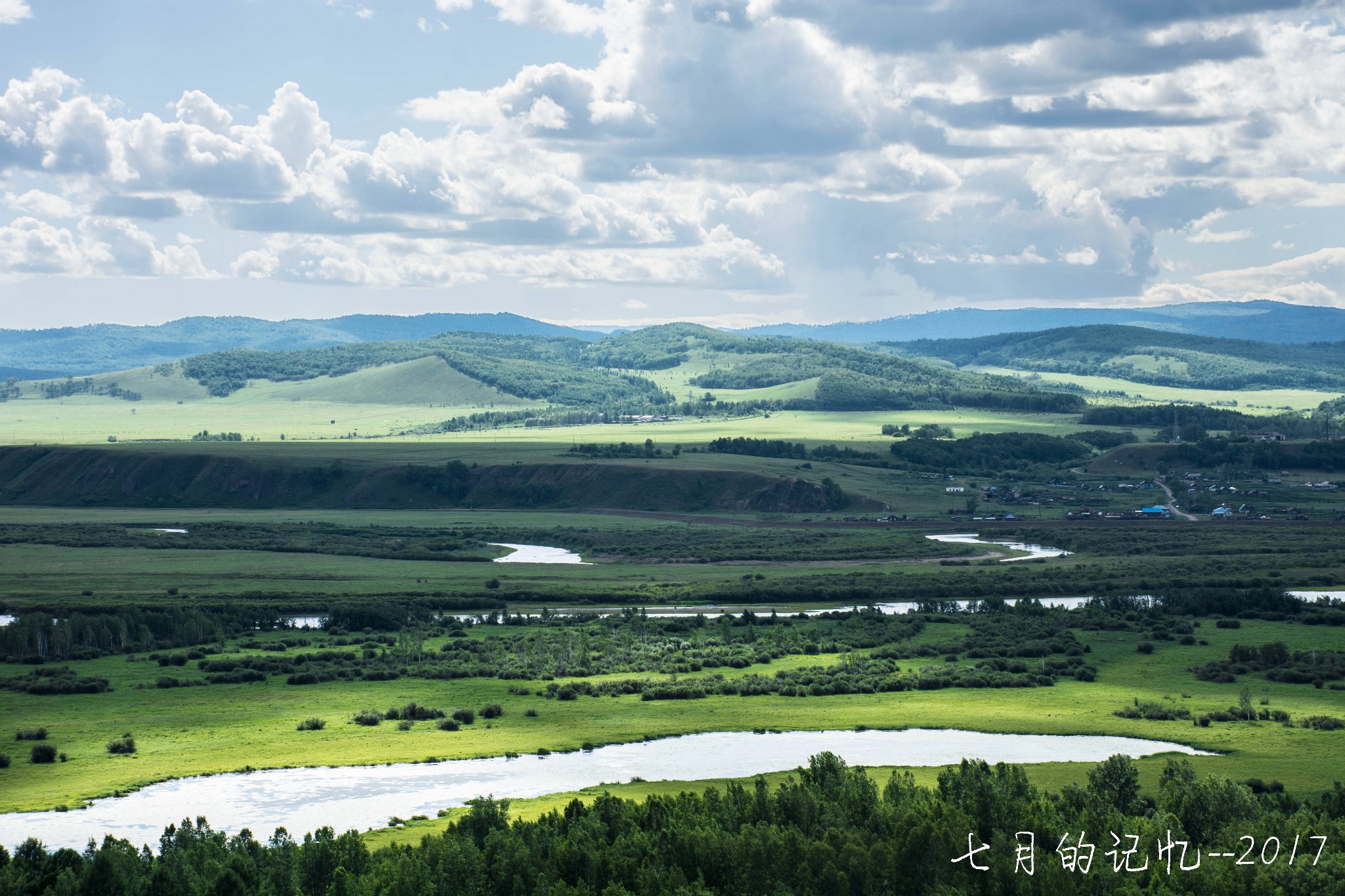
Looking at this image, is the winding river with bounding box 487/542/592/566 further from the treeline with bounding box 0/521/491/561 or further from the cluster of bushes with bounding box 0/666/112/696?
the cluster of bushes with bounding box 0/666/112/696

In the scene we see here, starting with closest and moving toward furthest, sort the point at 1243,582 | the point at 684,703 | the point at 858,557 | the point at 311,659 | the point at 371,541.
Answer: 1. the point at 684,703
2. the point at 311,659
3. the point at 1243,582
4. the point at 858,557
5. the point at 371,541

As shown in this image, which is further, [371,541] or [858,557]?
[371,541]

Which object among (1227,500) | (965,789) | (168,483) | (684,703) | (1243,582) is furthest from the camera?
(168,483)

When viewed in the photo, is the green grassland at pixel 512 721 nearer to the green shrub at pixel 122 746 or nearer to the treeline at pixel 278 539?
the green shrub at pixel 122 746

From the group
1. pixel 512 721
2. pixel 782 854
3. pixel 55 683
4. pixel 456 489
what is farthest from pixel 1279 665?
pixel 456 489

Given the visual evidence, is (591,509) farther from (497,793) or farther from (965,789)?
(965,789)

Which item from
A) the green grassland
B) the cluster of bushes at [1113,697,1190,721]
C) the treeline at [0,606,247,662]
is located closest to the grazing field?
the treeline at [0,606,247,662]

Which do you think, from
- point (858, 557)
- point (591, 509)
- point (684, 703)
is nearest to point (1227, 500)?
point (858, 557)
